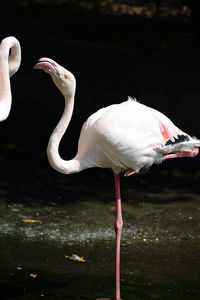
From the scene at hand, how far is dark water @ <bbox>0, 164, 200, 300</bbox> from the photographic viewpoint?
5039 mm

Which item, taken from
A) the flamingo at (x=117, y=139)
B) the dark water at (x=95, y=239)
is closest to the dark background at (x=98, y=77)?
the dark water at (x=95, y=239)

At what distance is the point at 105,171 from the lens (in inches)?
307

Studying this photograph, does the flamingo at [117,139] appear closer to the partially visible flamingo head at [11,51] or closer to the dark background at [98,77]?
the partially visible flamingo head at [11,51]

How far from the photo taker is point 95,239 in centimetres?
596

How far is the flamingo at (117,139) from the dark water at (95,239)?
310mm

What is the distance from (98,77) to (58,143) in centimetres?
413

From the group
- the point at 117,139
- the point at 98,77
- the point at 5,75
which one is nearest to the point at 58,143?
the point at 117,139

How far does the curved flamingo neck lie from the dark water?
781 mm

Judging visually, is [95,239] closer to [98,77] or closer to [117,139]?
[117,139]

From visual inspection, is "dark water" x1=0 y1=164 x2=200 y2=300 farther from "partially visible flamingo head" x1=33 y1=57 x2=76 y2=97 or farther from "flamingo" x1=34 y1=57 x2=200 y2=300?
"partially visible flamingo head" x1=33 y1=57 x2=76 y2=97

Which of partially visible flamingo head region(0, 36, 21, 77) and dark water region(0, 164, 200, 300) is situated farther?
dark water region(0, 164, 200, 300)

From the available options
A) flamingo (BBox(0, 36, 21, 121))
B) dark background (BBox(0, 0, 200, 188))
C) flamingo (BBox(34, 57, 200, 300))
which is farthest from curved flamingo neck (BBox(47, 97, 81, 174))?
dark background (BBox(0, 0, 200, 188))

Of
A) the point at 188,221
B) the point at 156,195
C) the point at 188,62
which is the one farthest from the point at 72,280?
the point at 188,62

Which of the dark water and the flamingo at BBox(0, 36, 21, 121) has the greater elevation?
the flamingo at BBox(0, 36, 21, 121)
